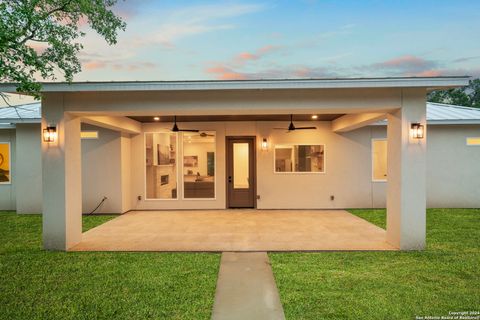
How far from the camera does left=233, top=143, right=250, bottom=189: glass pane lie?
10.2m

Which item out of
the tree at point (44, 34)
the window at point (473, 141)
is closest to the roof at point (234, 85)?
the tree at point (44, 34)

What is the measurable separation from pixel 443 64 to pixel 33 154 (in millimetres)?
19889

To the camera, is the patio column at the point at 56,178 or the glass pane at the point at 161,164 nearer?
the patio column at the point at 56,178

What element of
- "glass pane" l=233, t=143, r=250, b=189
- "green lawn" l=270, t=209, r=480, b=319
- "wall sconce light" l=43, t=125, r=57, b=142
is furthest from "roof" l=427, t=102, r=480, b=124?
"wall sconce light" l=43, t=125, r=57, b=142

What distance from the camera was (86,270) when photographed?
175 inches

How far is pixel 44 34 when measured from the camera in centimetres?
455

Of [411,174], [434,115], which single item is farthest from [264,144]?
[434,115]

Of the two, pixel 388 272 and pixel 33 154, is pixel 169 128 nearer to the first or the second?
pixel 33 154

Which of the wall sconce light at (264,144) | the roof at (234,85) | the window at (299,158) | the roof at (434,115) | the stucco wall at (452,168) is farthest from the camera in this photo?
the window at (299,158)

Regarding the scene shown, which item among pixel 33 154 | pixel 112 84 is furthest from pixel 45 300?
pixel 33 154

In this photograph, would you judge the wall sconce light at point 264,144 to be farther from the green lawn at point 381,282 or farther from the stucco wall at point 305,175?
the green lawn at point 381,282

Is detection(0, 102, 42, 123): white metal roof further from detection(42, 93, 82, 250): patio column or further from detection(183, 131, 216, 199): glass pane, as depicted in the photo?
detection(183, 131, 216, 199): glass pane

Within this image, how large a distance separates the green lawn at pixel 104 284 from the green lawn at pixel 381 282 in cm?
110

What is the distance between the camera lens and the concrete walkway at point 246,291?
319 centimetres
